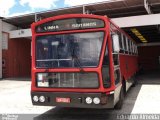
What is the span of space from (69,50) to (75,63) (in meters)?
0.41

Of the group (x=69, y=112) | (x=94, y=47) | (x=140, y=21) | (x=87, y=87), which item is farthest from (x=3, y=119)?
(x=140, y=21)

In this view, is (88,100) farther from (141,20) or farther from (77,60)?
(141,20)

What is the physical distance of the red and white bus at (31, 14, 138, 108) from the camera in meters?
6.75

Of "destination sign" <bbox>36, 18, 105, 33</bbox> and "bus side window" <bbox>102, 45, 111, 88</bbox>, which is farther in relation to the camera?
"destination sign" <bbox>36, 18, 105, 33</bbox>

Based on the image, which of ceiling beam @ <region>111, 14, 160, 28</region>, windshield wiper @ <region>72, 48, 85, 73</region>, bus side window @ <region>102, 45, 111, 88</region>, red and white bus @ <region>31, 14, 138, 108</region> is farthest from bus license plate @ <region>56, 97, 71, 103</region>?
ceiling beam @ <region>111, 14, 160, 28</region>

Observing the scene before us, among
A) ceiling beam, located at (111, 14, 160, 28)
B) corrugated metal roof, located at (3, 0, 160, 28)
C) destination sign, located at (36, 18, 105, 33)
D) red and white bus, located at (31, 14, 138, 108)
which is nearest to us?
red and white bus, located at (31, 14, 138, 108)

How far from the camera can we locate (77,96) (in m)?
6.81

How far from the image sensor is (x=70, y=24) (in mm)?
7344

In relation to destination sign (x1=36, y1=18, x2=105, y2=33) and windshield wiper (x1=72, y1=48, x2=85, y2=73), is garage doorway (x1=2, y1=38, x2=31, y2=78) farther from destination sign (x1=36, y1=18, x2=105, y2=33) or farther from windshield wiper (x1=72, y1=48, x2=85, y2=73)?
windshield wiper (x1=72, y1=48, x2=85, y2=73)

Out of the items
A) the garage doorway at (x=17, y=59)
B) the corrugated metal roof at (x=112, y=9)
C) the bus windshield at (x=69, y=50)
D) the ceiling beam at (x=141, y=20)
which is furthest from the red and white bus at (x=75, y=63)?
the garage doorway at (x=17, y=59)

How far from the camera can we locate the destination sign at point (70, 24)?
7.05 meters

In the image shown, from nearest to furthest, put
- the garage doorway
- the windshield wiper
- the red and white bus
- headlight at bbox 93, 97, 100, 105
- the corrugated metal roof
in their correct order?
headlight at bbox 93, 97, 100, 105
the red and white bus
the windshield wiper
the corrugated metal roof
the garage doorway

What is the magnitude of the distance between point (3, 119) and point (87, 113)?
8.17 feet

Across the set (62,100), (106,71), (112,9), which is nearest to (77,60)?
(106,71)
